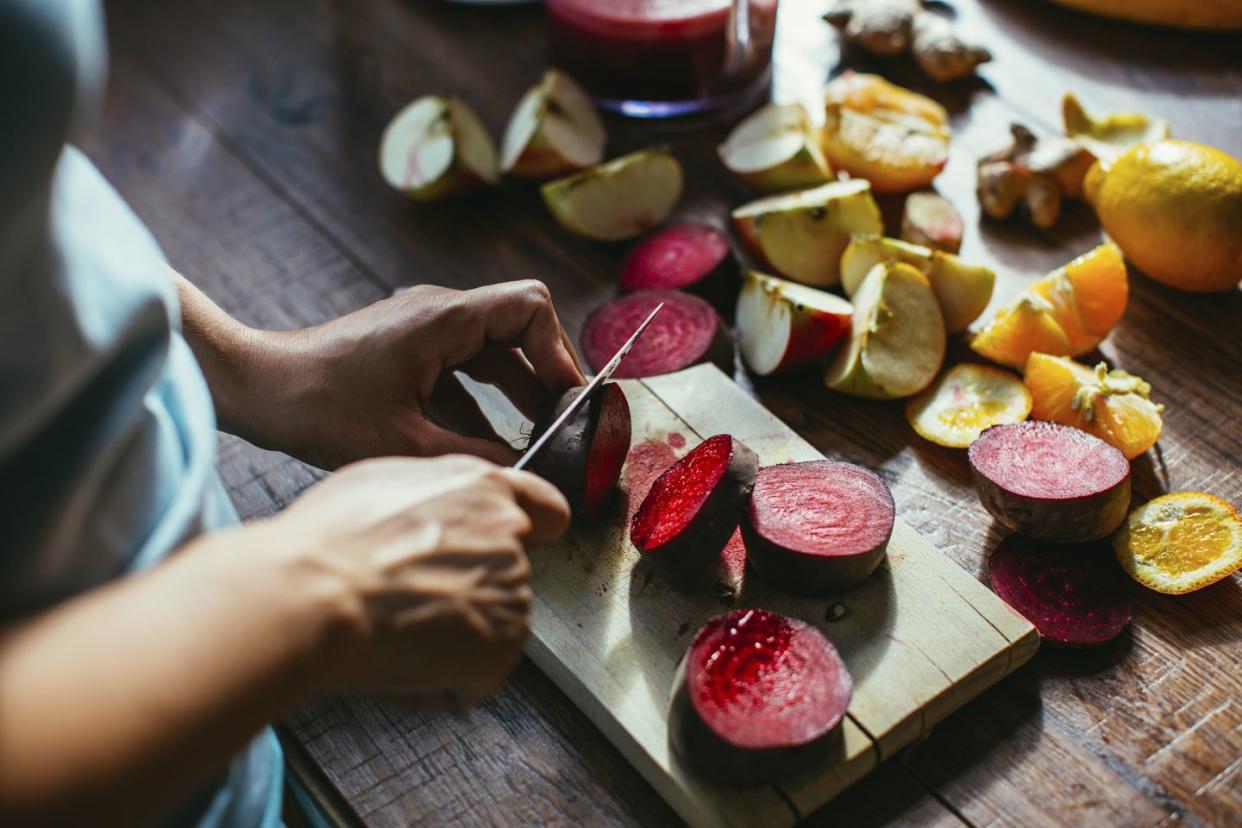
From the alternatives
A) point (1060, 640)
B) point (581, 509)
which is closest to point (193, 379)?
point (581, 509)

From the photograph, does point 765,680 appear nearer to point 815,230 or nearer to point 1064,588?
point 1064,588

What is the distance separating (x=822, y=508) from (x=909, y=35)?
1.31 m

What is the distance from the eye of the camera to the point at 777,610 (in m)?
1.28

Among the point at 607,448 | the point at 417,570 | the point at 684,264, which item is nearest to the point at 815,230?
the point at 684,264

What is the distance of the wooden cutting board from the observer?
1133mm

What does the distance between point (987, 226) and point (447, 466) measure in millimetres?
1253

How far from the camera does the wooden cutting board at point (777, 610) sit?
113 cm

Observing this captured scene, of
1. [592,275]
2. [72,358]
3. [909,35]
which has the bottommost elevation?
[592,275]

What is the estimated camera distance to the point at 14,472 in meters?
0.78

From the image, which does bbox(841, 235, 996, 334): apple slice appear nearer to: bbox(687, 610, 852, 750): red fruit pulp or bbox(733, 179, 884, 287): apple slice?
bbox(733, 179, 884, 287): apple slice

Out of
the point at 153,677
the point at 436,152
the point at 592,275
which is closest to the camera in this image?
the point at 153,677

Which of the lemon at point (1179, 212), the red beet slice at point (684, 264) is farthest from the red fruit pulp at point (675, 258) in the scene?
the lemon at point (1179, 212)

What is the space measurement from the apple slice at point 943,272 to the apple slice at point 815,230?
0.07m

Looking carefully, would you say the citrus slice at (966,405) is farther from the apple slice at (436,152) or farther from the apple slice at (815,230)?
the apple slice at (436,152)
